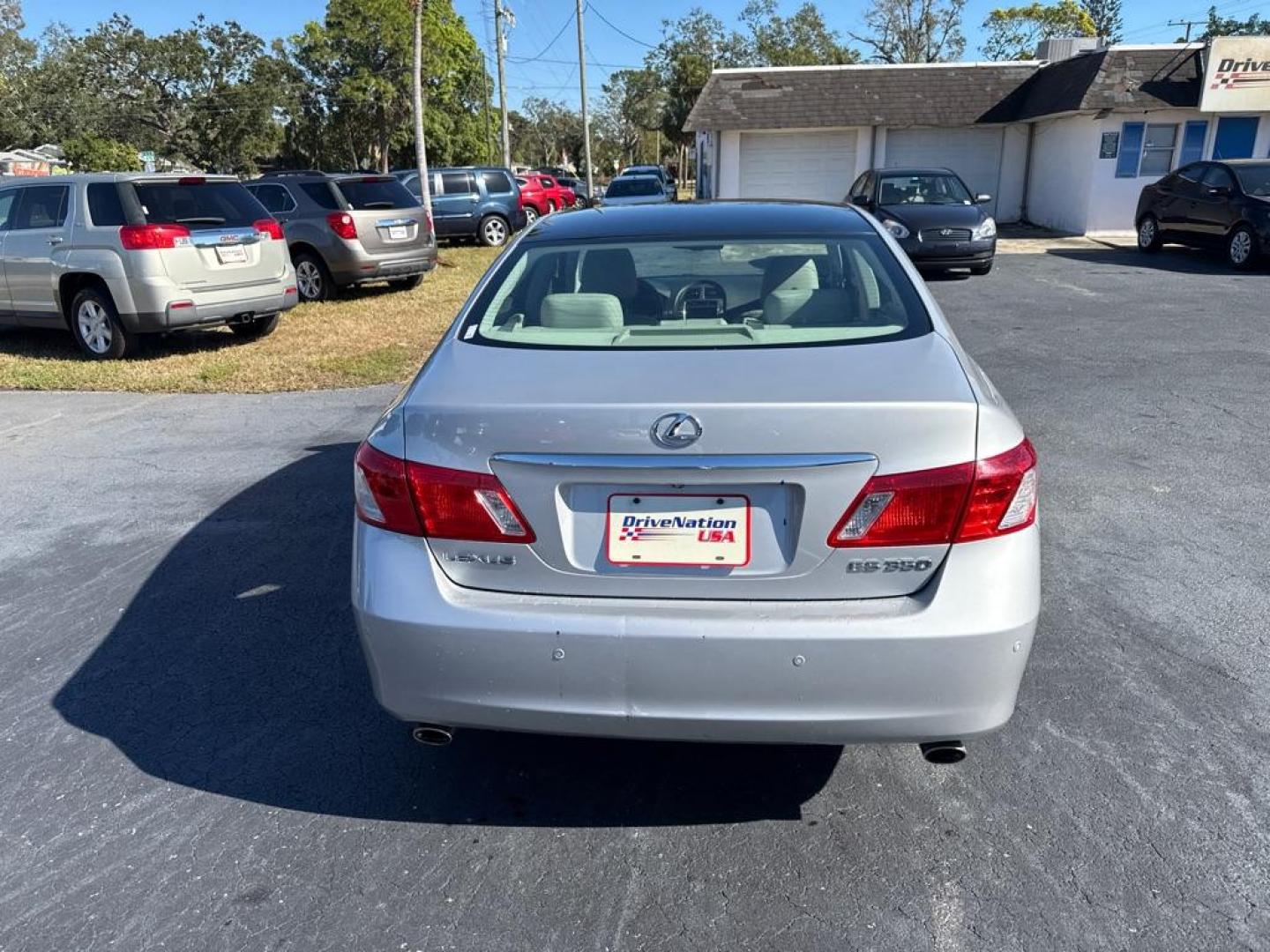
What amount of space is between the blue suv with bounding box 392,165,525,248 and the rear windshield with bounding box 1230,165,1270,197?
13292mm

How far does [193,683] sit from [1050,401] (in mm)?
6072

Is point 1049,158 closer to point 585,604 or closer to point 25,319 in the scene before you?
point 25,319

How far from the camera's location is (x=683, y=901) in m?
2.45

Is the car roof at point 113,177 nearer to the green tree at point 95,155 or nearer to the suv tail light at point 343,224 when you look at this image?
the suv tail light at point 343,224

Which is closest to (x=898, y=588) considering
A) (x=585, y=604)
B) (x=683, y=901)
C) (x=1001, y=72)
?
(x=585, y=604)

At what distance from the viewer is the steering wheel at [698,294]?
328 cm

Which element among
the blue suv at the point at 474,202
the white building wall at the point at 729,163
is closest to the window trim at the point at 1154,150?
the white building wall at the point at 729,163

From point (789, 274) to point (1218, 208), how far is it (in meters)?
14.9

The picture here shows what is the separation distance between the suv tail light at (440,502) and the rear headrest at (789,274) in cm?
139

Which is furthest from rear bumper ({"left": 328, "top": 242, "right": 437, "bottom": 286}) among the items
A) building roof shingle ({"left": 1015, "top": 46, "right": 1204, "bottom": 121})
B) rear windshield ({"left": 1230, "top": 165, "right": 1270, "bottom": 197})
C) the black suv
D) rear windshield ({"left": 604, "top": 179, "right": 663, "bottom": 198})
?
building roof shingle ({"left": 1015, "top": 46, "right": 1204, "bottom": 121})

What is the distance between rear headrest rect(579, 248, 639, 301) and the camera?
10.9ft

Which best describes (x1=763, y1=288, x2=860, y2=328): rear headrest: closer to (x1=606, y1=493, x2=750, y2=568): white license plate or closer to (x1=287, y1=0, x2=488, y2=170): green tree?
(x1=606, y1=493, x2=750, y2=568): white license plate

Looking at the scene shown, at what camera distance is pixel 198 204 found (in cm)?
923

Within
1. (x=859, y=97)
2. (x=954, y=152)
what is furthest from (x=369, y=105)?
(x=954, y=152)
